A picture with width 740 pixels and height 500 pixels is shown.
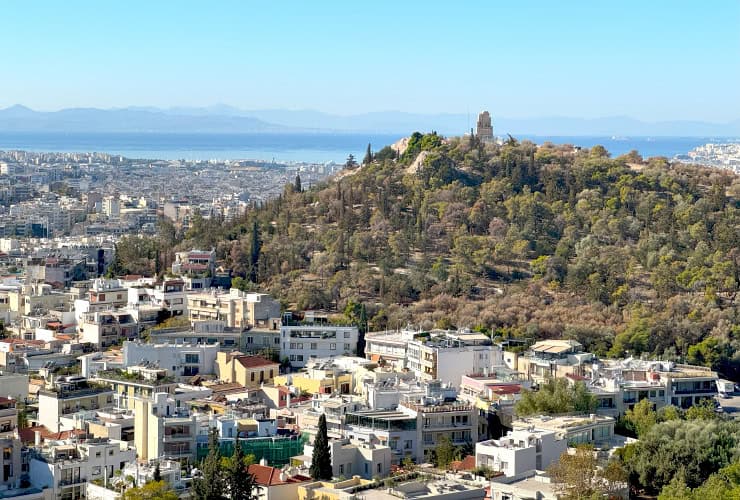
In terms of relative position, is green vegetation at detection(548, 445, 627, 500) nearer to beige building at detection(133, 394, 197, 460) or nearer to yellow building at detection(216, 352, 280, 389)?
beige building at detection(133, 394, 197, 460)

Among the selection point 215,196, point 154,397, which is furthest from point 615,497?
point 215,196

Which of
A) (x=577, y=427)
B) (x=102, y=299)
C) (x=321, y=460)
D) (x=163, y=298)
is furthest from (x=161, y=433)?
(x=102, y=299)

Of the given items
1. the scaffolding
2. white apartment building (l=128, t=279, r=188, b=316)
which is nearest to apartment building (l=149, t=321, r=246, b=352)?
white apartment building (l=128, t=279, r=188, b=316)

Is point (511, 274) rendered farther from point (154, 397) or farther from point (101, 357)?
point (154, 397)

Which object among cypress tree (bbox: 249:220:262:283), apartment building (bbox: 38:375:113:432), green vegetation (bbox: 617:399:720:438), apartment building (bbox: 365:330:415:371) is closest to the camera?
apartment building (bbox: 38:375:113:432)

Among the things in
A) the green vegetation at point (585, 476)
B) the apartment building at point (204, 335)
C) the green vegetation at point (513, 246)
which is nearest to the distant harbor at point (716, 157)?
the green vegetation at point (513, 246)

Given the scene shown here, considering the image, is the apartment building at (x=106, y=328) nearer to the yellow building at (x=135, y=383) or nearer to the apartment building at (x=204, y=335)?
the apartment building at (x=204, y=335)

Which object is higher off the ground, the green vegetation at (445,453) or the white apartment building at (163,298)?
the white apartment building at (163,298)
